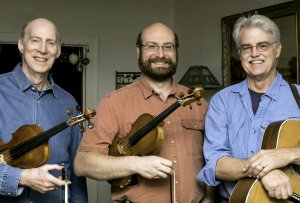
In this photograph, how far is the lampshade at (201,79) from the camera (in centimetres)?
396

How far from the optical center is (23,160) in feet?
6.36

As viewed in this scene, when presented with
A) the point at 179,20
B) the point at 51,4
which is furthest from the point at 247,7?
the point at 51,4

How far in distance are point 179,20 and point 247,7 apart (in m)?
1.37

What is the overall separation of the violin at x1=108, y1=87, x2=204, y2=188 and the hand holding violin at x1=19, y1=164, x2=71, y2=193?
1.11ft

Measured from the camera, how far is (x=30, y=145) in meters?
1.89

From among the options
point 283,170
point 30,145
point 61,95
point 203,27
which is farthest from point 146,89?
point 203,27

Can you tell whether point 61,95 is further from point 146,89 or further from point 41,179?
point 41,179

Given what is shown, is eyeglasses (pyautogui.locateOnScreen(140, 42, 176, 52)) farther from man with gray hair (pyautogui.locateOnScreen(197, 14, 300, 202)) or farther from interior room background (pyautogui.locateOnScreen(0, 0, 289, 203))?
interior room background (pyautogui.locateOnScreen(0, 0, 289, 203))

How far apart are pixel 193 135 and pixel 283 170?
1.64 ft

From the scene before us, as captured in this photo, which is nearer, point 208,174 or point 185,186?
point 208,174

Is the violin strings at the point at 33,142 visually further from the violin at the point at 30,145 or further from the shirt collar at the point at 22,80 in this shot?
the shirt collar at the point at 22,80

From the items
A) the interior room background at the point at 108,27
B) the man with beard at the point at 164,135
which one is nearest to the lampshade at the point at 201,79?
the interior room background at the point at 108,27

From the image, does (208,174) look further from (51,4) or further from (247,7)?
(51,4)

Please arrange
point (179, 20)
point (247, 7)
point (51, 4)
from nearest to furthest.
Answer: point (247, 7) < point (51, 4) < point (179, 20)
